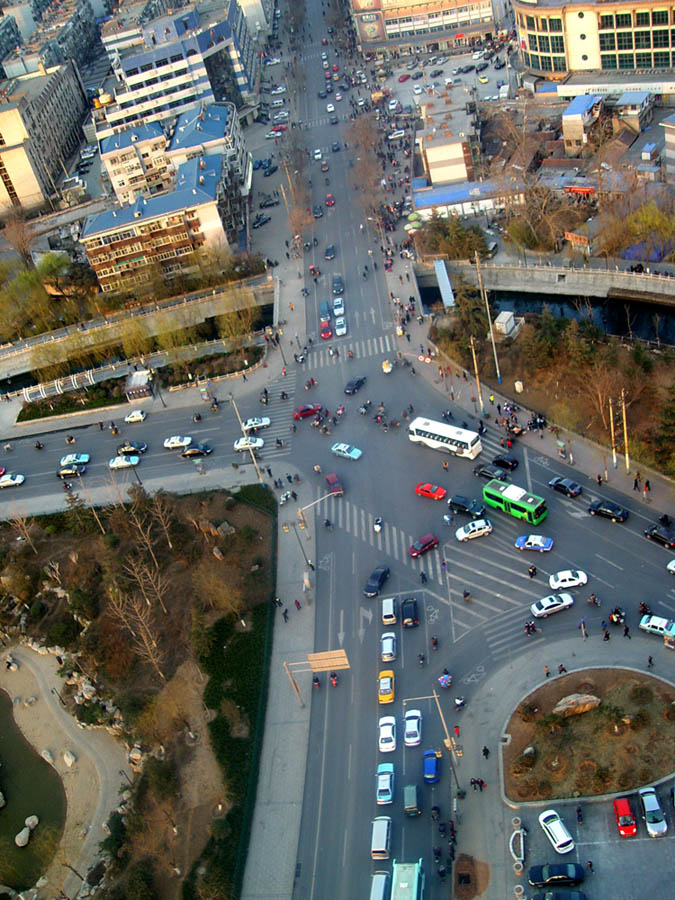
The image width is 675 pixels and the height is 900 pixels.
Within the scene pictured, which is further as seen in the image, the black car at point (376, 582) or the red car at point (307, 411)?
the red car at point (307, 411)

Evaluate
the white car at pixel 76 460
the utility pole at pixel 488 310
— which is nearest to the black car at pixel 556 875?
the utility pole at pixel 488 310

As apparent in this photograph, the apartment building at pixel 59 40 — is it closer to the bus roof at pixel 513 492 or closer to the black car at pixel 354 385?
the black car at pixel 354 385

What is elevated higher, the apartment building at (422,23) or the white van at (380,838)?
the apartment building at (422,23)

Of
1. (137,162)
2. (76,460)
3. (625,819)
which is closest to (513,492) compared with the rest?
(625,819)

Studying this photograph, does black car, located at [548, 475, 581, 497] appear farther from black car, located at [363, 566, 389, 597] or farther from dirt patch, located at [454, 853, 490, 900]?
dirt patch, located at [454, 853, 490, 900]

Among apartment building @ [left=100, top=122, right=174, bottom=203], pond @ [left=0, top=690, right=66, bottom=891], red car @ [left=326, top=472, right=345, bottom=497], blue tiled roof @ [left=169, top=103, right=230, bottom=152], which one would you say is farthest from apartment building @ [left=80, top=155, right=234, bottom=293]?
pond @ [left=0, top=690, right=66, bottom=891]

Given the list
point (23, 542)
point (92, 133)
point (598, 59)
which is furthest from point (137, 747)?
point (92, 133)

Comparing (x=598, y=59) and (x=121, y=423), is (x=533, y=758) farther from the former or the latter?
(x=598, y=59)

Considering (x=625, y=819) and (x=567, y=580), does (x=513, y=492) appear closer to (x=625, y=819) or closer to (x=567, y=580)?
(x=567, y=580)
